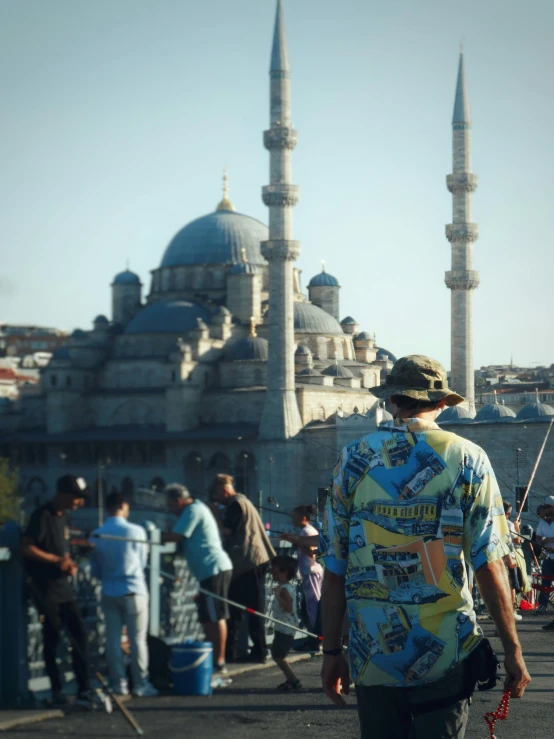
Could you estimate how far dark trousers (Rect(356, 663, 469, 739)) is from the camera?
3730mm

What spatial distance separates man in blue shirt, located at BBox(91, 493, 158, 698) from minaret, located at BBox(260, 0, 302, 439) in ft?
105

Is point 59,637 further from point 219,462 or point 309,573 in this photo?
point 219,462

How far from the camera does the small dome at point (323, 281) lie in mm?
53594

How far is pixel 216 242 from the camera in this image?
2073 inches

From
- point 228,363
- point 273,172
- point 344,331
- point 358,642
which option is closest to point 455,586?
point 358,642

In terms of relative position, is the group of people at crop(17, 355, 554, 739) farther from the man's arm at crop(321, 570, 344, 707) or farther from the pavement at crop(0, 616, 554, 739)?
Result: the pavement at crop(0, 616, 554, 739)

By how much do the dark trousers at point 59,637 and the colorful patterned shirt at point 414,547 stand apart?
2917 mm

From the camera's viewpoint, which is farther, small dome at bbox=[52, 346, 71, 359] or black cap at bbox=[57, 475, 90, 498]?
small dome at bbox=[52, 346, 71, 359]

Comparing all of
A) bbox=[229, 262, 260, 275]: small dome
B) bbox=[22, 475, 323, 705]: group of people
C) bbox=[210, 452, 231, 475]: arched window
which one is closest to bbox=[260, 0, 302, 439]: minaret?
bbox=[210, 452, 231, 475]: arched window

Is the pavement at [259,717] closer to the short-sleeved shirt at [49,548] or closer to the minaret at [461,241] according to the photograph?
the short-sleeved shirt at [49,548]

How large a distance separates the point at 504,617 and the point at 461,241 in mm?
39027

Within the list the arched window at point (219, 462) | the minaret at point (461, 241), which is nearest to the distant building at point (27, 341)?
the arched window at point (219, 462)

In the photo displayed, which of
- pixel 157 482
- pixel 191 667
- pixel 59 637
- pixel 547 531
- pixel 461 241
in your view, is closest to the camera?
pixel 59 637

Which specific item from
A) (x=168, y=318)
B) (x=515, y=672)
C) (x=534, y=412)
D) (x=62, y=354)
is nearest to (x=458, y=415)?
(x=534, y=412)
